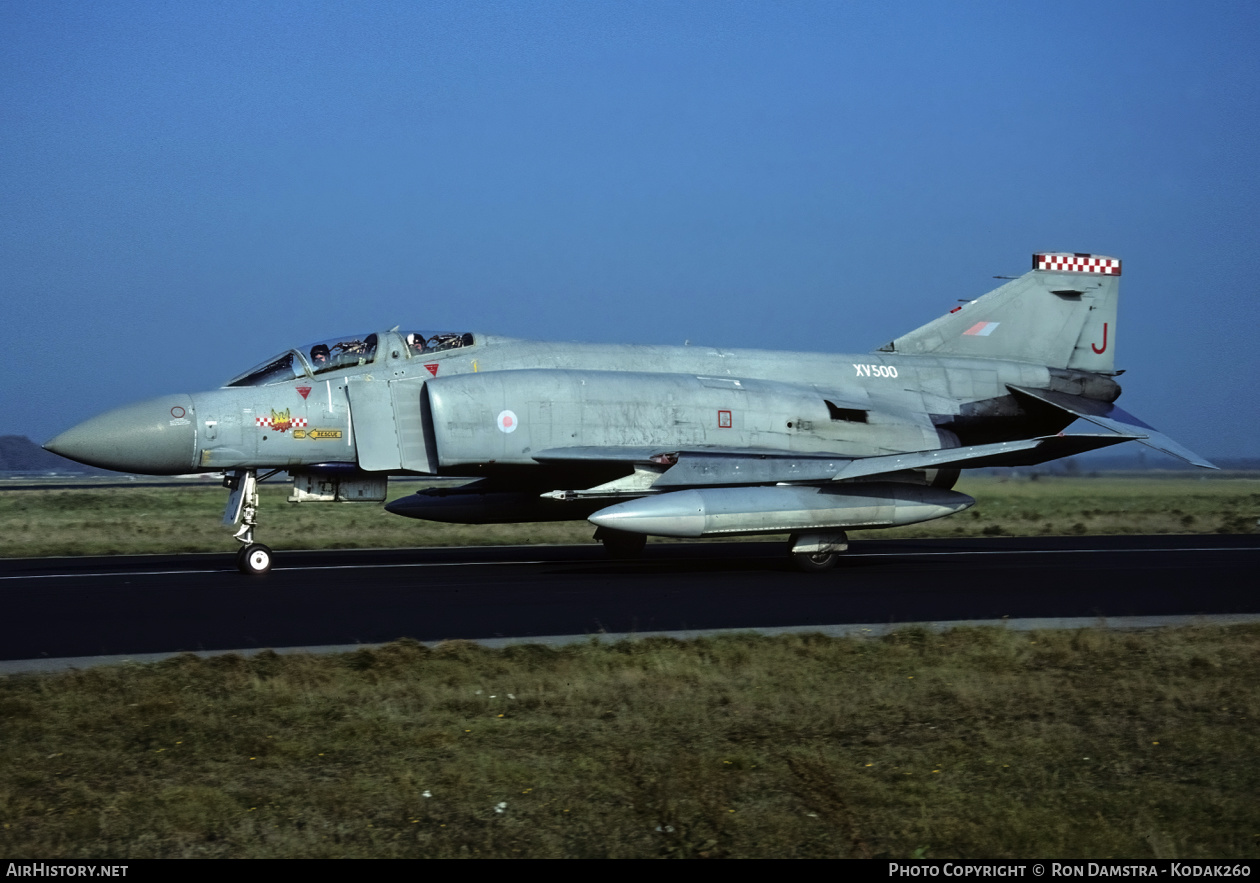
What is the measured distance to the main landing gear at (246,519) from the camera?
1441 cm

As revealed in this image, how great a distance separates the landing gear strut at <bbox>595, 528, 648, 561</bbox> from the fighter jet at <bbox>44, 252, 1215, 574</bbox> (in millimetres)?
47

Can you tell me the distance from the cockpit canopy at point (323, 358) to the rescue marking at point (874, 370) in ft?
22.1

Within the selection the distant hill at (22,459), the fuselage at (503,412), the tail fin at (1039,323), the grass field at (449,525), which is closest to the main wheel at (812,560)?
the fuselage at (503,412)

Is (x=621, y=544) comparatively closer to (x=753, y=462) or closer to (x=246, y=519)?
(x=753, y=462)

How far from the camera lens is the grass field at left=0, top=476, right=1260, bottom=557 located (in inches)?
853

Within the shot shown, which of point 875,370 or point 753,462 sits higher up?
point 875,370

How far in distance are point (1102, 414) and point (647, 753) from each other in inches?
579

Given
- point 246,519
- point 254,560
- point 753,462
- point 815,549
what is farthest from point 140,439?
point 815,549

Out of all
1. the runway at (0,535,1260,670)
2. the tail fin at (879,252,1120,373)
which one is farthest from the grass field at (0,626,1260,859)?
the tail fin at (879,252,1120,373)

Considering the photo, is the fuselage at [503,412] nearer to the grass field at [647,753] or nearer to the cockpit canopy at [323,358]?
the cockpit canopy at [323,358]

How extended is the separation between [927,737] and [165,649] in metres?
5.87

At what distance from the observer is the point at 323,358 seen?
14.9 metres

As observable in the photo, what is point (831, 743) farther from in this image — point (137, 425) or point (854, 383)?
point (854, 383)

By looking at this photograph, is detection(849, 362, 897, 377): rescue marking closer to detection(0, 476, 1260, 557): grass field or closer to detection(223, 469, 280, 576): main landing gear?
detection(0, 476, 1260, 557): grass field
